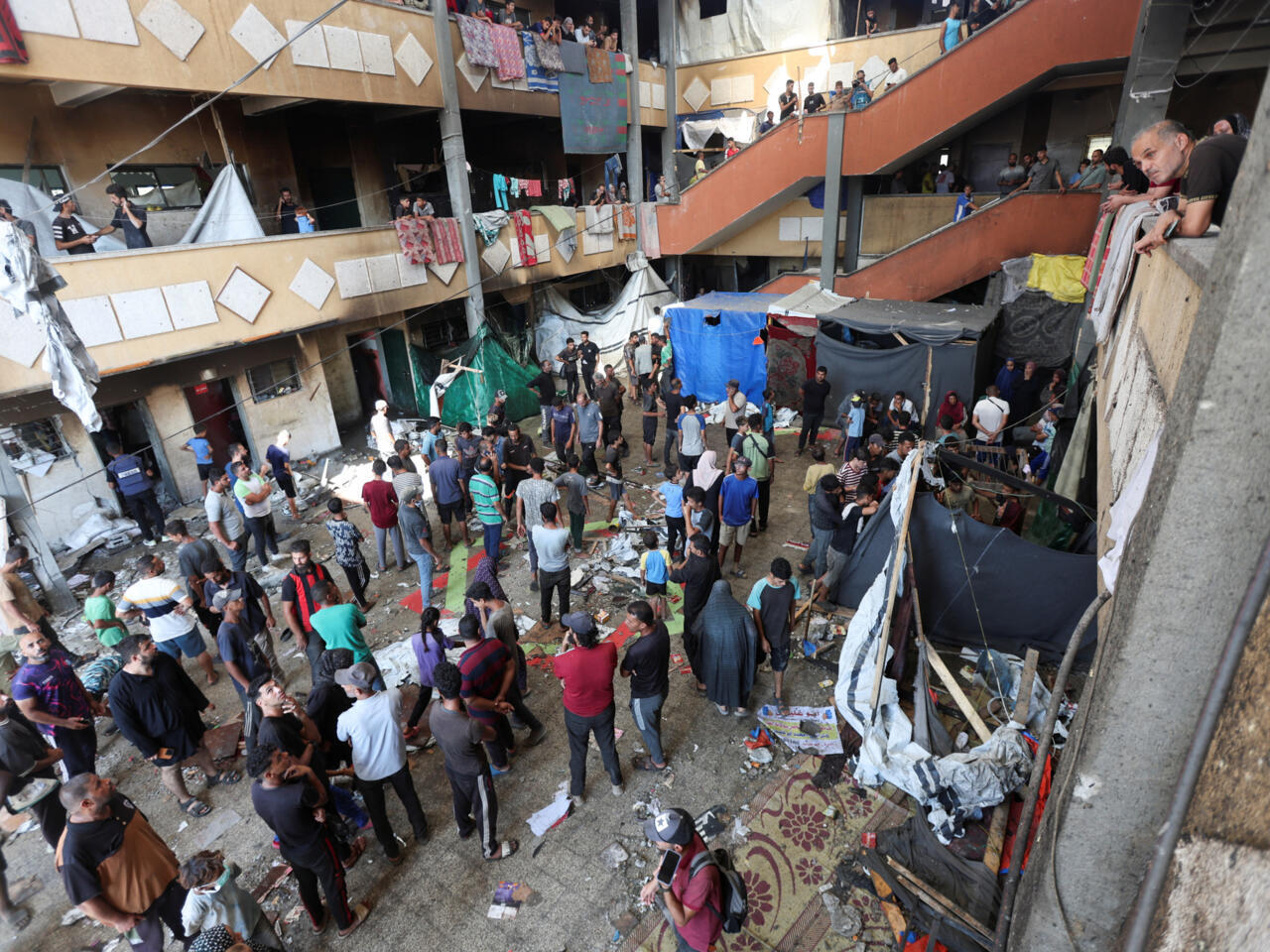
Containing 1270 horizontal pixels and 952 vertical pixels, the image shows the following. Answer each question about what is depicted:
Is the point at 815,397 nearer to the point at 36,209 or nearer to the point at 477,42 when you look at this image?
the point at 477,42

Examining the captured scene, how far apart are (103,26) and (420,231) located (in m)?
5.01

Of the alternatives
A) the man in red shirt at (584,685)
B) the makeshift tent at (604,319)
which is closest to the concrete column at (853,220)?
the makeshift tent at (604,319)

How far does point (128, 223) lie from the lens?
927cm

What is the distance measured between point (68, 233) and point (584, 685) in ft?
31.1

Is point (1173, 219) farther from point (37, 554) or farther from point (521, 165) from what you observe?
point (521, 165)

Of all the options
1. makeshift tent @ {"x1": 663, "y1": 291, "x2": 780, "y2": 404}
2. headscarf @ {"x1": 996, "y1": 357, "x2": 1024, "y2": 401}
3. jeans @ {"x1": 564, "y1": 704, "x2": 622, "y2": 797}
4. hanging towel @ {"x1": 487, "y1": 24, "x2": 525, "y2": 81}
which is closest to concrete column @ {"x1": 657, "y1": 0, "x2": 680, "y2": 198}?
makeshift tent @ {"x1": 663, "y1": 291, "x2": 780, "y2": 404}

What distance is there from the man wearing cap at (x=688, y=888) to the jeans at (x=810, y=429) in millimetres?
8968

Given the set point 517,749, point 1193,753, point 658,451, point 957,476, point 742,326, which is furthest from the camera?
point 742,326

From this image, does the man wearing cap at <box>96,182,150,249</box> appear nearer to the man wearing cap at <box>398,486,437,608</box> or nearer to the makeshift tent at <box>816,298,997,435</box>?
the man wearing cap at <box>398,486,437,608</box>

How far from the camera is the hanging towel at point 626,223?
17.0 metres

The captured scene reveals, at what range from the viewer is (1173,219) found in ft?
11.6

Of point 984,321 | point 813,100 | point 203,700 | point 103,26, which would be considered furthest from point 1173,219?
point 813,100

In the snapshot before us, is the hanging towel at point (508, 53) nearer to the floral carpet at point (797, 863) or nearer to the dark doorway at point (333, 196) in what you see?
Result: the dark doorway at point (333, 196)

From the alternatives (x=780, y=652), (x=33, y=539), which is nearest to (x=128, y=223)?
(x=33, y=539)
